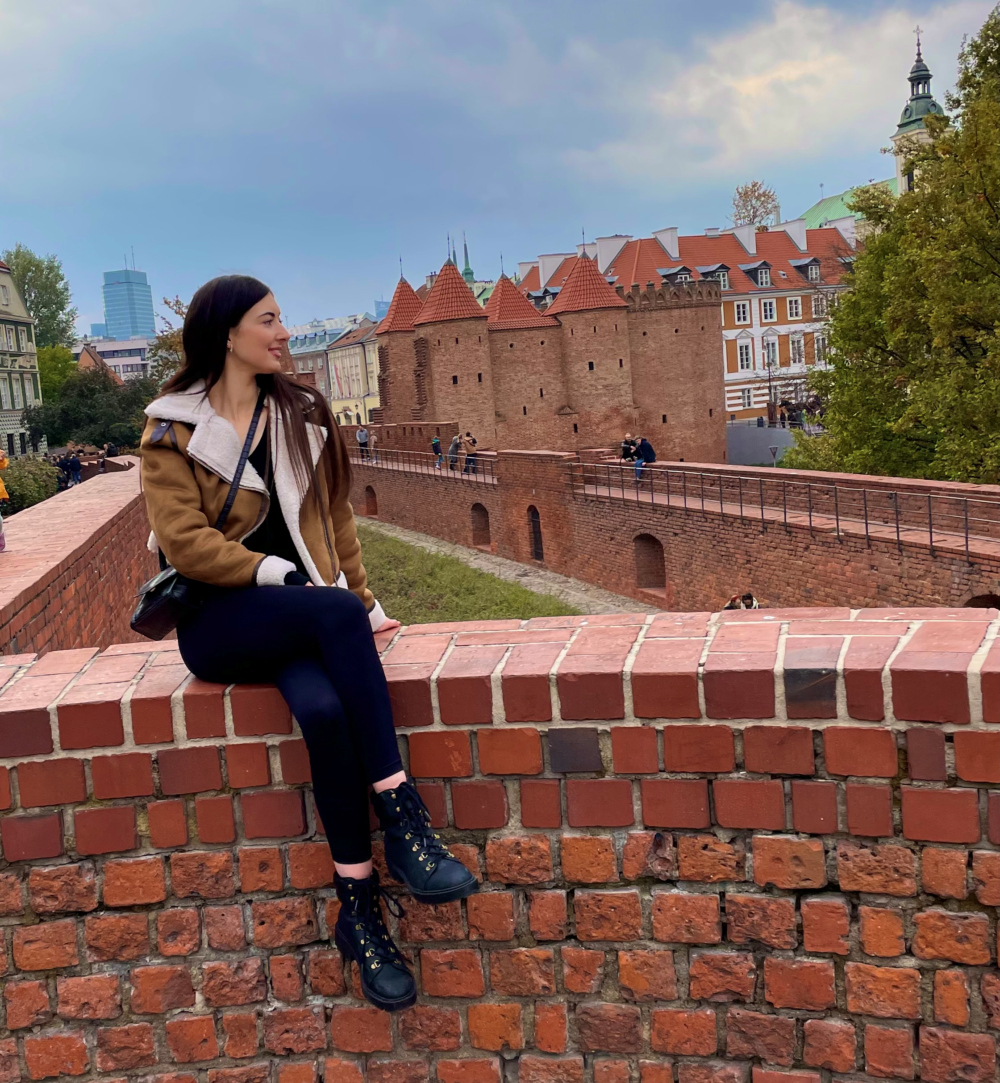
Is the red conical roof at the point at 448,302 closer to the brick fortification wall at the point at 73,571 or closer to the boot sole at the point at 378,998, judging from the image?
the brick fortification wall at the point at 73,571

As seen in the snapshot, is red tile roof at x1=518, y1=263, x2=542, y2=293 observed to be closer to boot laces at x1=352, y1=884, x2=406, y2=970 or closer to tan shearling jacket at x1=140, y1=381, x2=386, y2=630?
tan shearling jacket at x1=140, y1=381, x2=386, y2=630

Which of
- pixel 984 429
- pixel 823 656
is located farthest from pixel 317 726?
pixel 984 429

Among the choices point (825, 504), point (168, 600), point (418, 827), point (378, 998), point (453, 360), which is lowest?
point (825, 504)

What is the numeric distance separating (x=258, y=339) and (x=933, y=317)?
64.3 feet

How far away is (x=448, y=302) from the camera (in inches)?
1661

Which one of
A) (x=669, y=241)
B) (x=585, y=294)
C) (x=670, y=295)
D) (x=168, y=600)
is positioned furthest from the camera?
(x=669, y=241)

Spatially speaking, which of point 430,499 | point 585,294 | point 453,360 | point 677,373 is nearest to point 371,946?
point 430,499

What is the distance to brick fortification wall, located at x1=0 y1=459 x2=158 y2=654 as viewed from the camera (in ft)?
17.0

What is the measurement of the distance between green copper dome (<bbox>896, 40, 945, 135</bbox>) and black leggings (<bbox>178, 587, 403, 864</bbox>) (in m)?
72.7

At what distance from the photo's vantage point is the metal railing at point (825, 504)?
15633mm

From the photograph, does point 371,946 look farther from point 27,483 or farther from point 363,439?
point 363,439

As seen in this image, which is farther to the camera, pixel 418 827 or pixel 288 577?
pixel 288 577

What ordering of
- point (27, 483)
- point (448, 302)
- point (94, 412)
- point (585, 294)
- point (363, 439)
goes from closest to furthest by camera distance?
point (27, 483) < point (448, 302) < point (585, 294) < point (363, 439) < point (94, 412)

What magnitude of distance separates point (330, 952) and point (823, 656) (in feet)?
4.26
